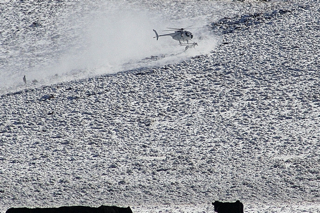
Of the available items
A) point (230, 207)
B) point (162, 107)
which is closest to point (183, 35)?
point (162, 107)

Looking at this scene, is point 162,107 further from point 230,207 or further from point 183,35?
point 230,207

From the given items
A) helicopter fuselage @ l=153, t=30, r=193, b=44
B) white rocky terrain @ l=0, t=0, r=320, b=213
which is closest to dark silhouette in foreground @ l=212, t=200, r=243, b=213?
white rocky terrain @ l=0, t=0, r=320, b=213

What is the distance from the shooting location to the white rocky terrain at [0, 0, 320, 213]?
1062cm

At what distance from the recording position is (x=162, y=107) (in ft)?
49.9

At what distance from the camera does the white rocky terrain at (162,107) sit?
34.8 feet

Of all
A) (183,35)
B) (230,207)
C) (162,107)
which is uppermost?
(230,207)

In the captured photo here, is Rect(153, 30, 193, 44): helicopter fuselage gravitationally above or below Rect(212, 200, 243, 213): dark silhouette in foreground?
below

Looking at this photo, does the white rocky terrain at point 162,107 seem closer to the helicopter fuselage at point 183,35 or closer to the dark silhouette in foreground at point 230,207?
the helicopter fuselage at point 183,35

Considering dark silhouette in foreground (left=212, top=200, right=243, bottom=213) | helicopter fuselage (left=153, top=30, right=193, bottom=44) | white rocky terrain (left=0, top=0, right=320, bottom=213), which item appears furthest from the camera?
helicopter fuselage (left=153, top=30, right=193, bottom=44)

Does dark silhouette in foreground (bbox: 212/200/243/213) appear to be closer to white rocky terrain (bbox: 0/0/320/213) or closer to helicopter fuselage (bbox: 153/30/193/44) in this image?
white rocky terrain (bbox: 0/0/320/213)

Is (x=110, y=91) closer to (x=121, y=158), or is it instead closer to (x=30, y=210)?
(x=121, y=158)

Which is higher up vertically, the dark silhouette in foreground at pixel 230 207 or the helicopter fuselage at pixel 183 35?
the dark silhouette in foreground at pixel 230 207

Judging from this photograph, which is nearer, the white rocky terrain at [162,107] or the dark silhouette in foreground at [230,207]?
the dark silhouette in foreground at [230,207]

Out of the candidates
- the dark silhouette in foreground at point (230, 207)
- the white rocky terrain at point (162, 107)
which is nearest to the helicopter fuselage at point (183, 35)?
the white rocky terrain at point (162, 107)
